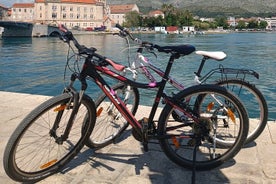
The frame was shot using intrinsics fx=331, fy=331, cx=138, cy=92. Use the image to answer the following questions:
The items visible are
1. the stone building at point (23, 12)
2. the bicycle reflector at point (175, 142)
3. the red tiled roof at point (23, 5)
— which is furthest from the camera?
the red tiled roof at point (23, 5)

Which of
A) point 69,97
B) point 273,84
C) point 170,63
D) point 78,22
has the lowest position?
point 273,84

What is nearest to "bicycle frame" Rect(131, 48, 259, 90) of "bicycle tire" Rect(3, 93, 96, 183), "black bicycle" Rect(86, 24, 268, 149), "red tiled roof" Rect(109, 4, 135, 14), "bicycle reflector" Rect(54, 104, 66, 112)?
"black bicycle" Rect(86, 24, 268, 149)

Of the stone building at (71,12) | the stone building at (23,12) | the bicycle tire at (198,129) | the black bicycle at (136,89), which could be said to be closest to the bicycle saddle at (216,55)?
the black bicycle at (136,89)

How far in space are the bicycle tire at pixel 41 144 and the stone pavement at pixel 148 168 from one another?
13 centimetres

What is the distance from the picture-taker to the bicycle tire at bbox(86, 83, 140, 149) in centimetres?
405

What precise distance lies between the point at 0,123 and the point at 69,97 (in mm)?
2303

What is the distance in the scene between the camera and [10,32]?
98188mm

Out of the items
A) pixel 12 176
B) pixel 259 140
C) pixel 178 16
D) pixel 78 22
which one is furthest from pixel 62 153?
pixel 178 16

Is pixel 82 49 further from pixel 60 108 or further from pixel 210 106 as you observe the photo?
pixel 210 106

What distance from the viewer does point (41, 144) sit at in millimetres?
3795

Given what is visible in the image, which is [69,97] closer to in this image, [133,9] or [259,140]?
[259,140]

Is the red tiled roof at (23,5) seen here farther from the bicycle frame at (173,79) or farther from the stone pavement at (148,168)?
the stone pavement at (148,168)

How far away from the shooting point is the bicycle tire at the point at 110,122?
159 inches

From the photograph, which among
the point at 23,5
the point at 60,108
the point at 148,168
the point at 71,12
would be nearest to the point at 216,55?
the point at 148,168
